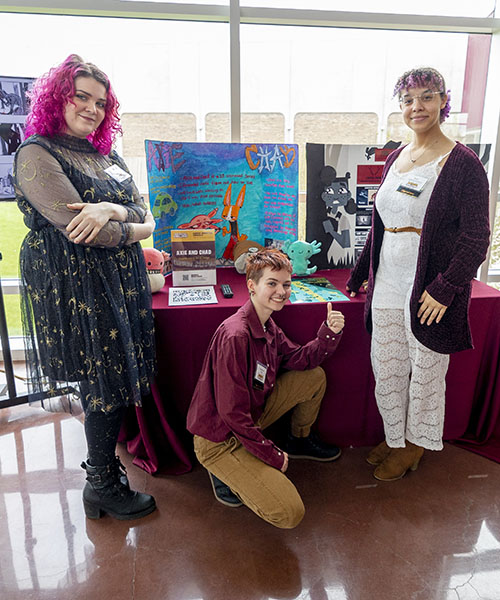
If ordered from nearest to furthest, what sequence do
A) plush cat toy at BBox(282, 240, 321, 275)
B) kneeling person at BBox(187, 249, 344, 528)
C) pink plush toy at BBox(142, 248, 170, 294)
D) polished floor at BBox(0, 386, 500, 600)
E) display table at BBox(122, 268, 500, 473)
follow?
polished floor at BBox(0, 386, 500, 600) → kneeling person at BBox(187, 249, 344, 528) → display table at BBox(122, 268, 500, 473) → pink plush toy at BBox(142, 248, 170, 294) → plush cat toy at BBox(282, 240, 321, 275)

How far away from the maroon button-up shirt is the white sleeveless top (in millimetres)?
268

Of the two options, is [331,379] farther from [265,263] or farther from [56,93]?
[56,93]

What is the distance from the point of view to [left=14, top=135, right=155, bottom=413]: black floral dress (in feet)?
4.64

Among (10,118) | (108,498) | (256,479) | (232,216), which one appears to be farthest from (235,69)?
(108,498)

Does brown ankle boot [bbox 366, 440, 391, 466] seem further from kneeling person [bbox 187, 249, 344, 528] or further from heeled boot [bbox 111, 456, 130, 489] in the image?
heeled boot [bbox 111, 456, 130, 489]

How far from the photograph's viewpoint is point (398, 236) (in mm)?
1736

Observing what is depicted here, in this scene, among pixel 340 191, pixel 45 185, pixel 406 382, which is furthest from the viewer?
pixel 340 191

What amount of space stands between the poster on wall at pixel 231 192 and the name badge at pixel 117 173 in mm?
712

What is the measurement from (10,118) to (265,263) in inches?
58.1

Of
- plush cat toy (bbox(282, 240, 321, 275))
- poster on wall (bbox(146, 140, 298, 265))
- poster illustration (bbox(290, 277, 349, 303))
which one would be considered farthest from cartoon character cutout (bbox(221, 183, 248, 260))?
poster illustration (bbox(290, 277, 349, 303))

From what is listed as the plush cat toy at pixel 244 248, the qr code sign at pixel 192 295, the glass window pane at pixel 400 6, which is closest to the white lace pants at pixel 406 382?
the qr code sign at pixel 192 295

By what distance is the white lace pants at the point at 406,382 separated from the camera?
1.78 m

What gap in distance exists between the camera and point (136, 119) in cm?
271

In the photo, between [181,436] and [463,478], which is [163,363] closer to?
[181,436]
